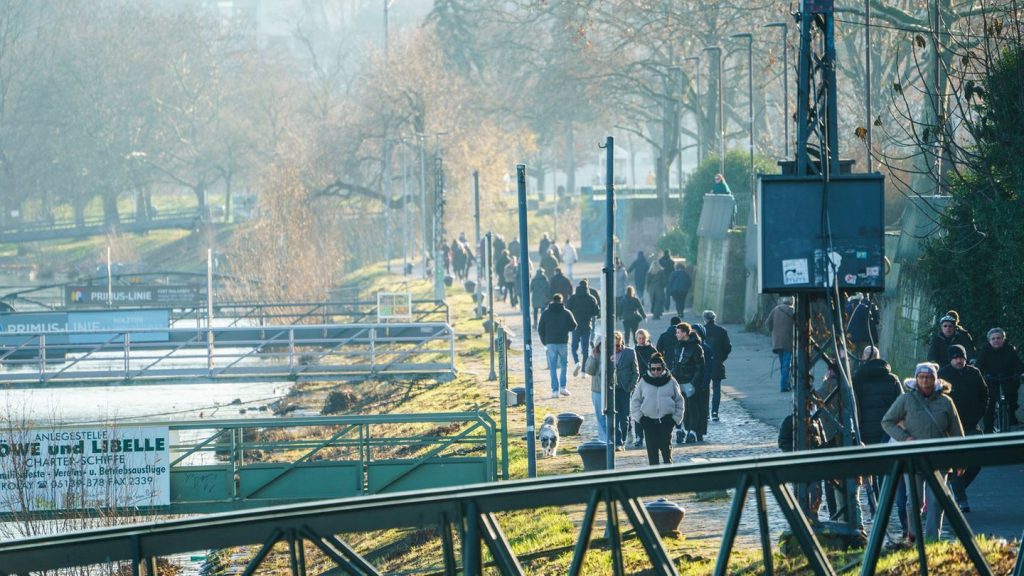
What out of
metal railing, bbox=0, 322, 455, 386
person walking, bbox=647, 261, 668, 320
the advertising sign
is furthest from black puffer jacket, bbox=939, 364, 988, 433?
the advertising sign

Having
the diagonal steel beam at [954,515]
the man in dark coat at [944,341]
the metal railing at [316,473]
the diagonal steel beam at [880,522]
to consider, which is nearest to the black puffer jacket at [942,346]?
the man in dark coat at [944,341]

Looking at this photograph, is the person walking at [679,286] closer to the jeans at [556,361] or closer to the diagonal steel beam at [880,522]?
the jeans at [556,361]

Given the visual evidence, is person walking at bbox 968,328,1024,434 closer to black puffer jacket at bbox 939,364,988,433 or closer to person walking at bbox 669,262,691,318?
black puffer jacket at bbox 939,364,988,433

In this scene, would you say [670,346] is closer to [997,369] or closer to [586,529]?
[997,369]

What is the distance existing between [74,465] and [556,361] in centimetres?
832

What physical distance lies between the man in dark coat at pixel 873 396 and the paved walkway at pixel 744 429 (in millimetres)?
839

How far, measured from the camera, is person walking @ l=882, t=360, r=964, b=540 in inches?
525

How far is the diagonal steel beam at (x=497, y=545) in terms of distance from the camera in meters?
8.53

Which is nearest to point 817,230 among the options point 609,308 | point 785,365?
point 609,308

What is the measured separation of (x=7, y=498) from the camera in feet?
73.2

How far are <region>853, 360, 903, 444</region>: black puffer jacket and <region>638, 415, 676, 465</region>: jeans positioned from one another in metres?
3.09

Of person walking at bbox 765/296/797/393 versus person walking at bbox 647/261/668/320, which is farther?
person walking at bbox 647/261/668/320

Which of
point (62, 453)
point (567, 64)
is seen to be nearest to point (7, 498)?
point (62, 453)

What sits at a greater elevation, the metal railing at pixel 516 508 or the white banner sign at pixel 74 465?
the metal railing at pixel 516 508
